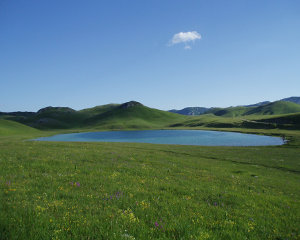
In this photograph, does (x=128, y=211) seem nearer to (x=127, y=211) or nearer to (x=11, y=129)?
(x=127, y=211)

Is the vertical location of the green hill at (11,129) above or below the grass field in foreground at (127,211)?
above

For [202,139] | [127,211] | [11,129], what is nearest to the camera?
[127,211]

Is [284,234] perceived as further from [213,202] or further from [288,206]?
[288,206]

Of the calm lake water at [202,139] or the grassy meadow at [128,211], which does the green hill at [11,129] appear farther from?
the grassy meadow at [128,211]

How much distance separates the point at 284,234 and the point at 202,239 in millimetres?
4055

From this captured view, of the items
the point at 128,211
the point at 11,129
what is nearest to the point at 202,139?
the point at 128,211

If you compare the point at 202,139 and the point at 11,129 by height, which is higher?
the point at 11,129

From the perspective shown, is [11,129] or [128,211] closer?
[128,211]

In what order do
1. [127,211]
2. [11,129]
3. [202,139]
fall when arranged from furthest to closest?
[11,129] → [202,139] → [127,211]

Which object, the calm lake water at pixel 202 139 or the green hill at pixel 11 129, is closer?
the calm lake water at pixel 202 139

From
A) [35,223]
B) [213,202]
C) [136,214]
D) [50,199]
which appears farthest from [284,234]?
[50,199]

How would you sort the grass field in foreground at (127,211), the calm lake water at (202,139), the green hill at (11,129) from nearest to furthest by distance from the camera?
1. the grass field in foreground at (127,211)
2. the calm lake water at (202,139)
3. the green hill at (11,129)

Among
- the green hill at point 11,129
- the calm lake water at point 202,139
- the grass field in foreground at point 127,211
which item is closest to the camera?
the grass field in foreground at point 127,211

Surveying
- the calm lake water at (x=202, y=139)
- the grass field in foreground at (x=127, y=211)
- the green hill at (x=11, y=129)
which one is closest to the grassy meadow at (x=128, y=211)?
the grass field in foreground at (x=127, y=211)
